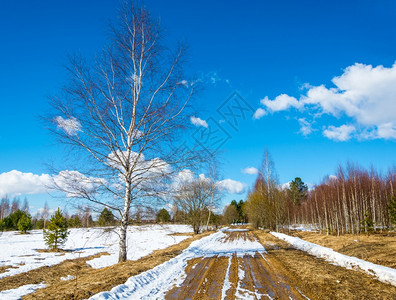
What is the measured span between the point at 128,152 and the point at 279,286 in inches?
254

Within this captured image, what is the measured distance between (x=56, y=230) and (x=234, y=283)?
23365 millimetres

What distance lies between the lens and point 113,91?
8414mm

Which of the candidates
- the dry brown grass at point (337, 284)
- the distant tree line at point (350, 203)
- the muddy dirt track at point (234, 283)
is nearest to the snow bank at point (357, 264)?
the dry brown grass at point (337, 284)

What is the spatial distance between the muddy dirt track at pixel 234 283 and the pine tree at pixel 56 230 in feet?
68.2

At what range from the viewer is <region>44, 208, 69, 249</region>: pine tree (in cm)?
2298

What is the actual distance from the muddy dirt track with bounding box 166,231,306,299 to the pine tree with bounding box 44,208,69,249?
68.2 feet

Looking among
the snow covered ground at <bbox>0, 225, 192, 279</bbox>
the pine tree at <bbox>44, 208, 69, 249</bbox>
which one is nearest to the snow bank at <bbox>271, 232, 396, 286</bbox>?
the snow covered ground at <bbox>0, 225, 192, 279</bbox>

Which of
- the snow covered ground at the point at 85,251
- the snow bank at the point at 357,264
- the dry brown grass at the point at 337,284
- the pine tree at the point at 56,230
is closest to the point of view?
the dry brown grass at the point at 337,284

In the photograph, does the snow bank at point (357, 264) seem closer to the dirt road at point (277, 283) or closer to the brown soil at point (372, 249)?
the dirt road at point (277, 283)

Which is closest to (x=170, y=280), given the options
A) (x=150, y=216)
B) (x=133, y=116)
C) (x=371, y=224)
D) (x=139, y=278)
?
(x=139, y=278)

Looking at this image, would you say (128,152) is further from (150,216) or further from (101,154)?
(150,216)

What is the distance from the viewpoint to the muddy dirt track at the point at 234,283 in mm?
5133

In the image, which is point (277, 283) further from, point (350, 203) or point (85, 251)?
point (350, 203)

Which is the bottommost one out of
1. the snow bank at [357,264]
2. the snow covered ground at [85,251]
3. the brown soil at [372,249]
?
the snow covered ground at [85,251]
